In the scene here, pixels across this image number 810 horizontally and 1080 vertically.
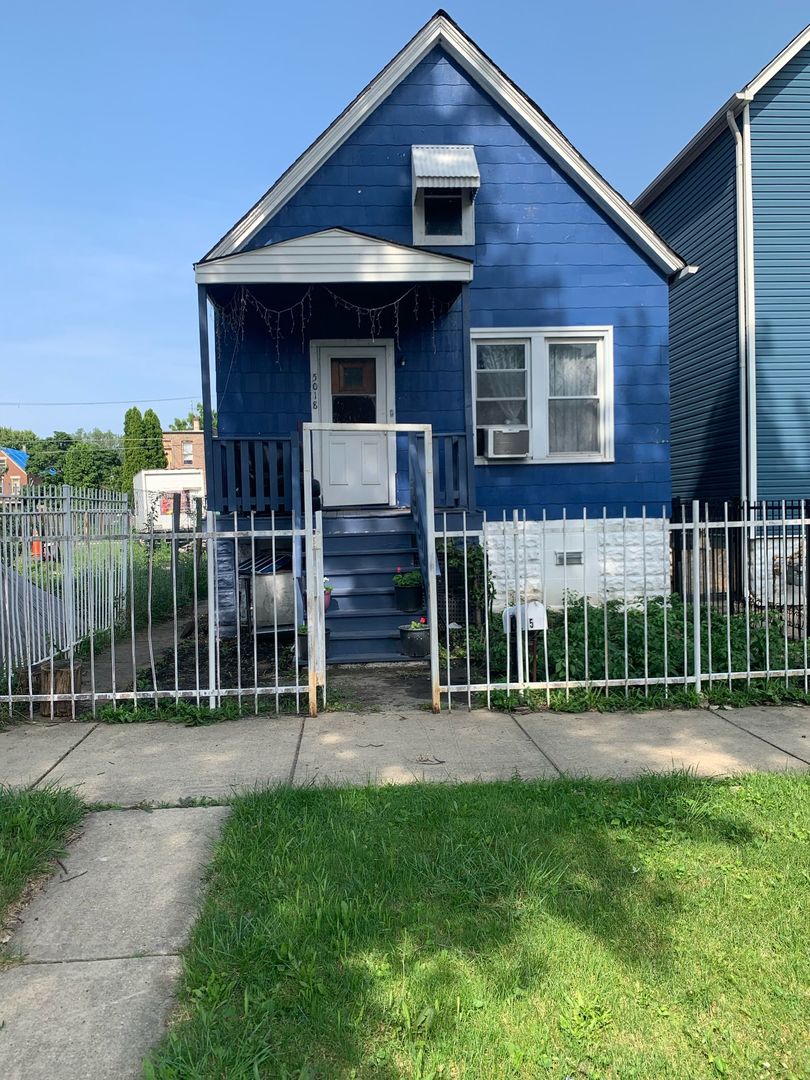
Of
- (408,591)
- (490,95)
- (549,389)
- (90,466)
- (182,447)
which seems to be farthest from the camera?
(90,466)

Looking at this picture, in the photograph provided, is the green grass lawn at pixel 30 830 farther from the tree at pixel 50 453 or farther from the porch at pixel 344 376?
the tree at pixel 50 453

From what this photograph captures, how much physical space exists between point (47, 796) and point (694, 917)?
3326mm

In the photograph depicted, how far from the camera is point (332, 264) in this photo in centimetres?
956

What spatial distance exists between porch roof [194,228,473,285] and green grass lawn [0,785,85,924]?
21.3 feet

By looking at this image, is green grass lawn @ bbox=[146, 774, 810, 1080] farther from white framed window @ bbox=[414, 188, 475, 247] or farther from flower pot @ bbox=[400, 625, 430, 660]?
white framed window @ bbox=[414, 188, 475, 247]

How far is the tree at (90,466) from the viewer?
77225 millimetres

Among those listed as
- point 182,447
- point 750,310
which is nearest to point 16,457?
point 182,447

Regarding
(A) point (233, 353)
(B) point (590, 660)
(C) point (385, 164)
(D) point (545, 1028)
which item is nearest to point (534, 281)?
(C) point (385, 164)

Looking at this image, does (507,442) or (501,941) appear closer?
(501,941)

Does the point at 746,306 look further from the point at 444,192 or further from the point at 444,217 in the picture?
the point at 444,192

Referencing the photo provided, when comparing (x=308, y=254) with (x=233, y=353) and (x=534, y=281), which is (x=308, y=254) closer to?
(x=233, y=353)

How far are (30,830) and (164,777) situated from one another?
1129 millimetres

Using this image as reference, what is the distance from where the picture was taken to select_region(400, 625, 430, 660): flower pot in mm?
8398

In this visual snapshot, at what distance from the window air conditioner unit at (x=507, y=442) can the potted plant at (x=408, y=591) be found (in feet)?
9.75
